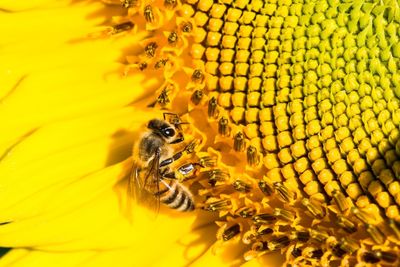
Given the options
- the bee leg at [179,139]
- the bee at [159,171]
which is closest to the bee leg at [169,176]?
the bee at [159,171]

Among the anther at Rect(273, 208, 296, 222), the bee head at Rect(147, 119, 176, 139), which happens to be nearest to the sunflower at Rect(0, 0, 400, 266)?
the anther at Rect(273, 208, 296, 222)

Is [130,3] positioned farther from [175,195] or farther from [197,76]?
[175,195]

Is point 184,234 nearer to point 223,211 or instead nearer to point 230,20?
point 223,211

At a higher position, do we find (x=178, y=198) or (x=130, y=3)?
(x=130, y=3)

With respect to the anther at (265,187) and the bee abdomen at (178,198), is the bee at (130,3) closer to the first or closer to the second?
the bee abdomen at (178,198)

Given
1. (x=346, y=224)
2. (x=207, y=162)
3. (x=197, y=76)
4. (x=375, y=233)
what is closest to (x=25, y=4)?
(x=197, y=76)

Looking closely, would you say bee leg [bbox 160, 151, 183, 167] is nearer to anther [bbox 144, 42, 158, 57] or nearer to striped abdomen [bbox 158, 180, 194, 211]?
striped abdomen [bbox 158, 180, 194, 211]
